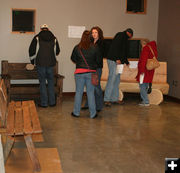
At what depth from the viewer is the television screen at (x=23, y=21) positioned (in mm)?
7238

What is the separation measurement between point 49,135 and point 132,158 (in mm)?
1321

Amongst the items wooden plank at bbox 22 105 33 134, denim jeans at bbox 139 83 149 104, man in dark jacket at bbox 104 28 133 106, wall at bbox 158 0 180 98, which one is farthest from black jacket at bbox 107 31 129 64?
wooden plank at bbox 22 105 33 134

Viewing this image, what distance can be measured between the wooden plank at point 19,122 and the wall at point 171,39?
4.79 meters

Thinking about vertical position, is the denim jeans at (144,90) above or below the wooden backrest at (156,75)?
below

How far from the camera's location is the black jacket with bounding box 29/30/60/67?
240 inches

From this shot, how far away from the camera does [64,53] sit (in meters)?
7.64

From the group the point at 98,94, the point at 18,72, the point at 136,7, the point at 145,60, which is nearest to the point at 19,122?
the point at 98,94

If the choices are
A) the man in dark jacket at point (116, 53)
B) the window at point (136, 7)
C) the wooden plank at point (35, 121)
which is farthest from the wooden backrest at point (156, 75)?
the wooden plank at point (35, 121)

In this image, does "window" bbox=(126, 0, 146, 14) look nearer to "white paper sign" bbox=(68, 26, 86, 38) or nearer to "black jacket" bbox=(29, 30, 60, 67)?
"white paper sign" bbox=(68, 26, 86, 38)

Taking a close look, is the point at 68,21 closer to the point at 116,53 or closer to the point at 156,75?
the point at 116,53

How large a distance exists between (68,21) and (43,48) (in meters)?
1.66

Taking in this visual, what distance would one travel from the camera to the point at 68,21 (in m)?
7.53

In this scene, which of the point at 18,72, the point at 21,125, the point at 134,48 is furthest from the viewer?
the point at 134,48

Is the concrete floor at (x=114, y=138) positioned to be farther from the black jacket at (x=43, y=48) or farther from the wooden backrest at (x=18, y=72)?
the wooden backrest at (x=18, y=72)
